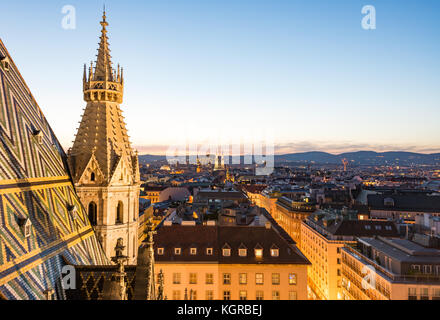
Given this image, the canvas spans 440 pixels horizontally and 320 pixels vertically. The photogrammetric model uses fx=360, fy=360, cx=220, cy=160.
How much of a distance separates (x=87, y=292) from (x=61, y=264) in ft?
5.95

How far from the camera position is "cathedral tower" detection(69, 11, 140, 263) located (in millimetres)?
24016

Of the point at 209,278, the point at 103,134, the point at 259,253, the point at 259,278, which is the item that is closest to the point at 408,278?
the point at 259,278

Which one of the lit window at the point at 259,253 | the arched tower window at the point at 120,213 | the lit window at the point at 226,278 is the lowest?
the lit window at the point at 226,278

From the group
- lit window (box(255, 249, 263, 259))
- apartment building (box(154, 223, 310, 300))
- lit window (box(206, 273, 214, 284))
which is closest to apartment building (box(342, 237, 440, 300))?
apartment building (box(154, 223, 310, 300))

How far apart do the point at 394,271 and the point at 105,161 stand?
127 ft

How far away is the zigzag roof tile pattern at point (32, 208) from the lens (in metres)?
13.2

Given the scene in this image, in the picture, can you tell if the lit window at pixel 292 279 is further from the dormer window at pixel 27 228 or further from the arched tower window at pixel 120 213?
the dormer window at pixel 27 228

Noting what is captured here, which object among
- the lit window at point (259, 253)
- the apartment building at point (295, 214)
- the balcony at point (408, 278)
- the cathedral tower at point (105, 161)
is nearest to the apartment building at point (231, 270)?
the lit window at point (259, 253)

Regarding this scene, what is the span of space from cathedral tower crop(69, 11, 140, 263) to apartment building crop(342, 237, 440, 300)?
1293 inches

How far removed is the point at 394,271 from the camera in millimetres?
44969

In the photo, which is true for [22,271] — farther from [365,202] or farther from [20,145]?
[365,202]

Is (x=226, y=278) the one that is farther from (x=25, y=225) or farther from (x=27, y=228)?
(x=25, y=225)

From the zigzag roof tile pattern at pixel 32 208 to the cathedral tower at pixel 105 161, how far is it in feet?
4.11

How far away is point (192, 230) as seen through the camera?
48.5 m
